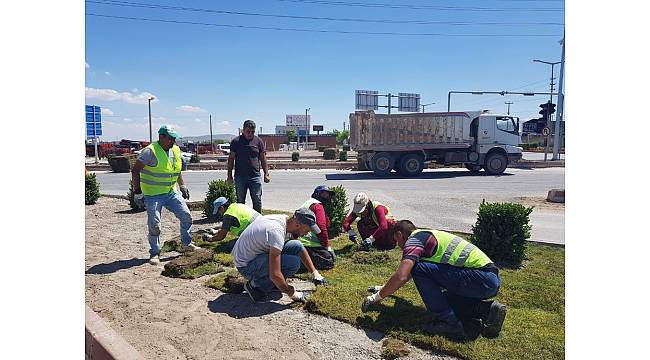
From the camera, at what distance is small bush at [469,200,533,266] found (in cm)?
520

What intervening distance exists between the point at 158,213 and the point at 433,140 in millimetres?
15199

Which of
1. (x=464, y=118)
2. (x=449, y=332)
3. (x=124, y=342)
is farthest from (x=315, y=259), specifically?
(x=464, y=118)

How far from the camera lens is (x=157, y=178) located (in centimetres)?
509

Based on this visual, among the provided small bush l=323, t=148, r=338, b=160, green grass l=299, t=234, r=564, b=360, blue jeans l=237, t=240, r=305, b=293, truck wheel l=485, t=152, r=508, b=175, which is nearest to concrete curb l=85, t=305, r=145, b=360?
blue jeans l=237, t=240, r=305, b=293

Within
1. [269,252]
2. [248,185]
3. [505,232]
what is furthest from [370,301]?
[248,185]

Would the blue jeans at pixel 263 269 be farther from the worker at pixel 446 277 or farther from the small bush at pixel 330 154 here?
the small bush at pixel 330 154

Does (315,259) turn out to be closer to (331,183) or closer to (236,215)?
(236,215)

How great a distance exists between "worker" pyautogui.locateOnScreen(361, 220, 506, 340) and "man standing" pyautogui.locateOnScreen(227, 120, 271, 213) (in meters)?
3.72

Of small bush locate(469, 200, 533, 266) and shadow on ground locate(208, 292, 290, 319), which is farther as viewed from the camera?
small bush locate(469, 200, 533, 266)

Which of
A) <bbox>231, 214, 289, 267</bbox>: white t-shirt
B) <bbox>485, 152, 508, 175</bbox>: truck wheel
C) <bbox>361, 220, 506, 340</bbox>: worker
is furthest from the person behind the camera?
<bbox>485, 152, 508, 175</bbox>: truck wheel

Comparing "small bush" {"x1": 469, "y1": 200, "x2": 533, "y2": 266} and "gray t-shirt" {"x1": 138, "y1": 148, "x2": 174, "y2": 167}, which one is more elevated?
"gray t-shirt" {"x1": 138, "y1": 148, "x2": 174, "y2": 167}

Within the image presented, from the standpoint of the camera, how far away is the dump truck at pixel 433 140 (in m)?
18.3

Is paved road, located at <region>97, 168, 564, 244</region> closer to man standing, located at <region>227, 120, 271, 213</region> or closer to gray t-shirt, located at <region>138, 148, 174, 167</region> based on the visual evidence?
man standing, located at <region>227, 120, 271, 213</region>

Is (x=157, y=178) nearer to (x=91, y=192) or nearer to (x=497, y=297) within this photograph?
(x=497, y=297)
